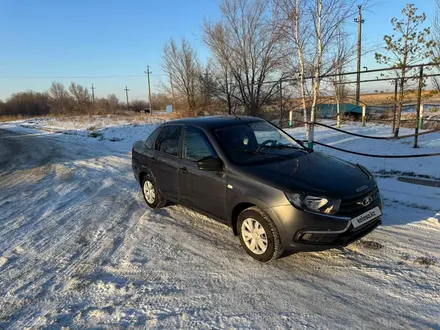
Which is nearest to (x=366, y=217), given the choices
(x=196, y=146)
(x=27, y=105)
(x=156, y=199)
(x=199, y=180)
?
(x=199, y=180)

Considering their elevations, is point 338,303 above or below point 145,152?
below

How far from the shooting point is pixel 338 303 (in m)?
2.97

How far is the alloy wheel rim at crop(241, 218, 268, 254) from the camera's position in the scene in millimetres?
3664

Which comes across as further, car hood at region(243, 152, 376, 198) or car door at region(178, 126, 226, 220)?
car door at region(178, 126, 226, 220)

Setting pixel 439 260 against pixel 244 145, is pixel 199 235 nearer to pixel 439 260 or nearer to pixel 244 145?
pixel 244 145

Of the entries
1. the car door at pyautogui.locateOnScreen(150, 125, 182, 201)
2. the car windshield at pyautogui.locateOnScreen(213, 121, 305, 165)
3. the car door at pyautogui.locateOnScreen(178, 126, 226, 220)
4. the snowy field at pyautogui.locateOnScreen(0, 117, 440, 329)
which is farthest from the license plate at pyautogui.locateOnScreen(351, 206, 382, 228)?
the car door at pyautogui.locateOnScreen(150, 125, 182, 201)

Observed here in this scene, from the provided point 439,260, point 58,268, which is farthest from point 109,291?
point 439,260

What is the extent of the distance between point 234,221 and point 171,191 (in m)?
1.45

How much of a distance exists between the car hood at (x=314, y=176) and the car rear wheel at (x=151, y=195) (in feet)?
7.30

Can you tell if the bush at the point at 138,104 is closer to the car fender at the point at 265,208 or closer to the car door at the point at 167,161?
the car door at the point at 167,161

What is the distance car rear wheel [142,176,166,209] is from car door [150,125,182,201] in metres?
0.22

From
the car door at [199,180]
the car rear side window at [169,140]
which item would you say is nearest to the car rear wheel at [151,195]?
the car rear side window at [169,140]

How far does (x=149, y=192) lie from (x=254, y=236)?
8.73 feet

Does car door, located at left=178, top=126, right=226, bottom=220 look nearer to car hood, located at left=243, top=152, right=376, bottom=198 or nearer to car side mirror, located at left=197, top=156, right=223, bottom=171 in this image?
car side mirror, located at left=197, top=156, right=223, bottom=171
